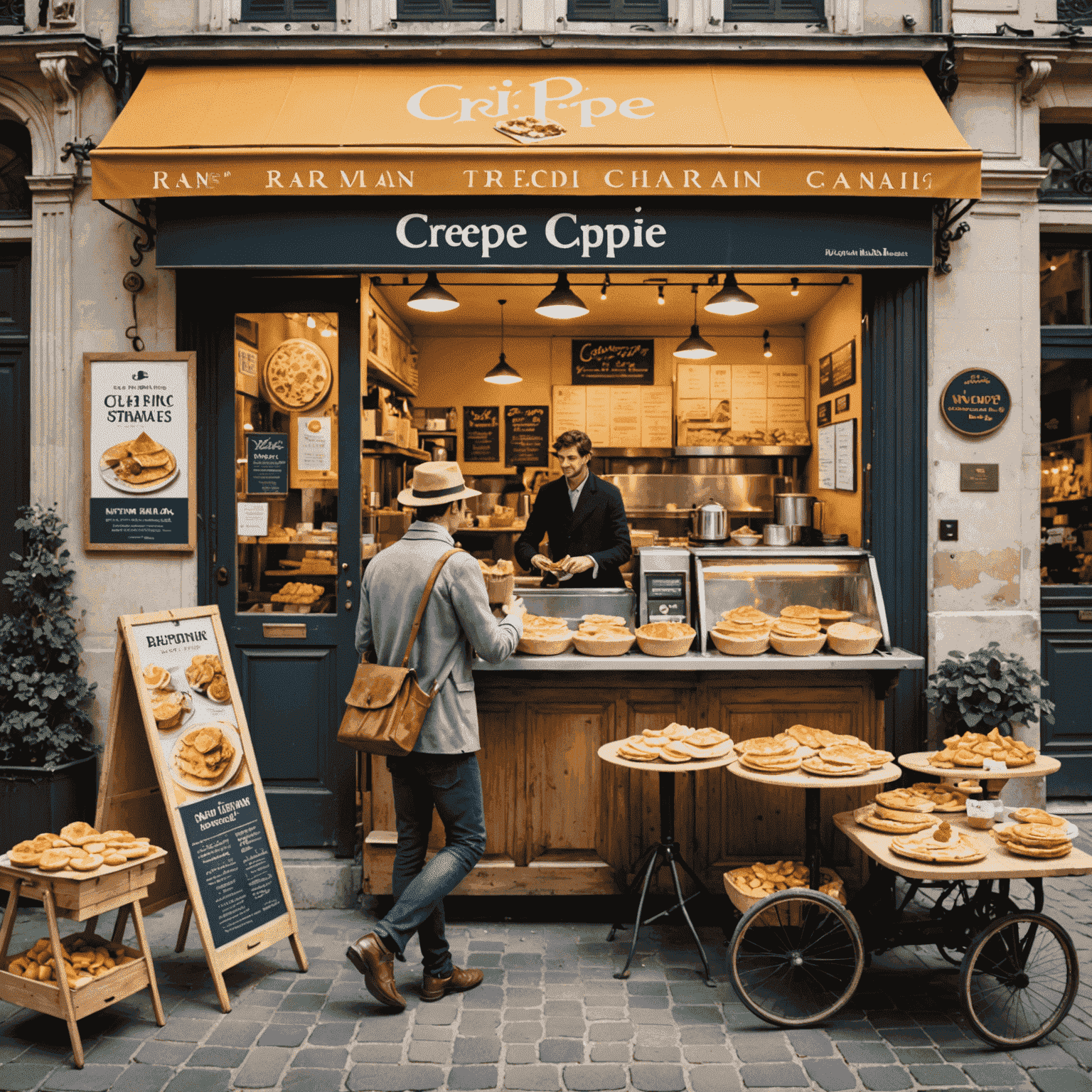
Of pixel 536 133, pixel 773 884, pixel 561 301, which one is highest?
pixel 536 133

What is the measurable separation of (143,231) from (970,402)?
540cm

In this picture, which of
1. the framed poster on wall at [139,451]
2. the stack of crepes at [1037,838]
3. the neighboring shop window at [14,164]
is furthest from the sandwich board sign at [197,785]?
the neighboring shop window at [14,164]

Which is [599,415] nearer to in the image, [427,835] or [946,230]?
[946,230]

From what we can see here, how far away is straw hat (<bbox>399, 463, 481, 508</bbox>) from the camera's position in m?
3.77

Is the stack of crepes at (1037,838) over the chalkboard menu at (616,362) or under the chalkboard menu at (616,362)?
under

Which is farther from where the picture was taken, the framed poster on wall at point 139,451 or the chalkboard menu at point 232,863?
the framed poster on wall at point 139,451

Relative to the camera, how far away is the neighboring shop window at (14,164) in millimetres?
5594

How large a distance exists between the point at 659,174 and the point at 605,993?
435 cm

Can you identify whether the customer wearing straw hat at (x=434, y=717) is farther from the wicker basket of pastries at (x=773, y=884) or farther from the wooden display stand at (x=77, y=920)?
the wicker basket of pastries at (x=773, y=884)

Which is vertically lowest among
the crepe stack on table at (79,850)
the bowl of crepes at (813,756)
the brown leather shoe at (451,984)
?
the brown leather shoe at (451,984)

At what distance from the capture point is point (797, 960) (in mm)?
3494

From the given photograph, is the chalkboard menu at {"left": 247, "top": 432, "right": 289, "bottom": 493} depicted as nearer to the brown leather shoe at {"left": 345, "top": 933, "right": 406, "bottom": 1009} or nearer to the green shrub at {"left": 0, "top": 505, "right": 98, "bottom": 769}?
the green shrub at {"left": 0, "top": 505, "right": 98, "bottom": 769}

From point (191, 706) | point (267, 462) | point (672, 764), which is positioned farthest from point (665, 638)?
point (267, 462)

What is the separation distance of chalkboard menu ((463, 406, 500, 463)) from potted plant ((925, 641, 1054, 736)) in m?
6.44
